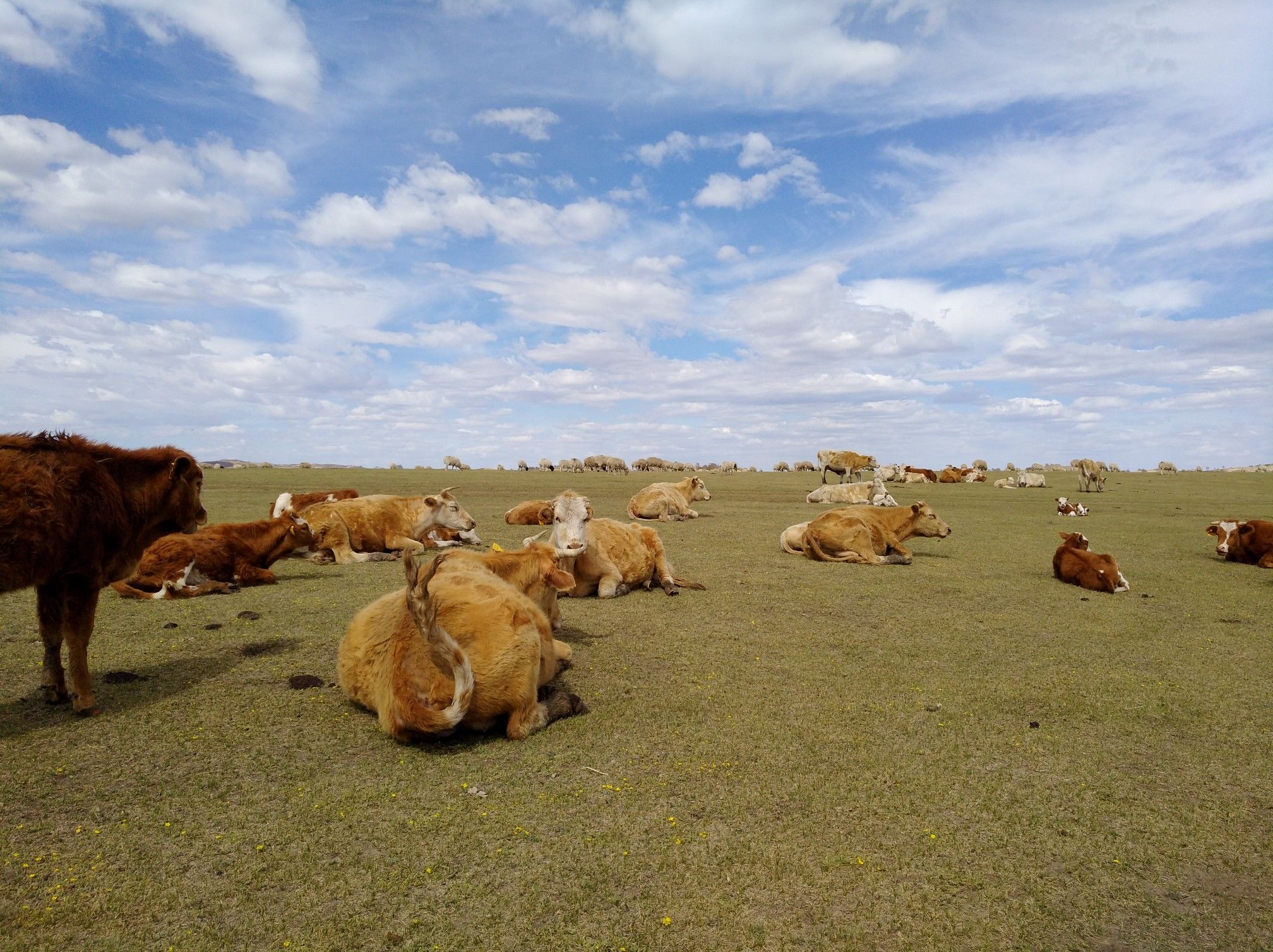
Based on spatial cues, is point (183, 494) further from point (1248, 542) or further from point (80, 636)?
point (1248, 542)

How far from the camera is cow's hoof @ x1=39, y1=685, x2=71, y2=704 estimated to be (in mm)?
5586

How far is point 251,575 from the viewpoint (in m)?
10.6

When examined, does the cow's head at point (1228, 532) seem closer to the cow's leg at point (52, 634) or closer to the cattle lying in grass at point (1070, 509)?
the cattle lying in grass at point (1070, 509)

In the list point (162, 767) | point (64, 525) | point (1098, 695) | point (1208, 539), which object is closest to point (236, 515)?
→ point (64, 525)

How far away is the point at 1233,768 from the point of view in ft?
15.9

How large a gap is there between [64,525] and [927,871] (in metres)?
6.09

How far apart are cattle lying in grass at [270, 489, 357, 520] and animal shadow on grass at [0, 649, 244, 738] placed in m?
7.98

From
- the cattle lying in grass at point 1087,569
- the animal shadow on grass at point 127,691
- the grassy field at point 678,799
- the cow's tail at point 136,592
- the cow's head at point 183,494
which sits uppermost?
the cow's head at point 183,494

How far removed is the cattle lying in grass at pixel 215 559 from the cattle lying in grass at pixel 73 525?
9.24 feet

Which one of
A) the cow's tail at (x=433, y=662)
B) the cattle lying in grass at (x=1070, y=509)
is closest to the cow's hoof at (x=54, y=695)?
the cow's tail at (x=433, y=662)

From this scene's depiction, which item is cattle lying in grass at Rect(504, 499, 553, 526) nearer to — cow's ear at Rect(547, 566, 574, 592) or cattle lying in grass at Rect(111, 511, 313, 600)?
cattle lying in grass at Rect(111, 511, 313, 600)

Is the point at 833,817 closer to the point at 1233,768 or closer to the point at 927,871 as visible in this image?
the point at 927,871

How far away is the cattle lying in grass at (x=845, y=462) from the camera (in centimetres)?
4331

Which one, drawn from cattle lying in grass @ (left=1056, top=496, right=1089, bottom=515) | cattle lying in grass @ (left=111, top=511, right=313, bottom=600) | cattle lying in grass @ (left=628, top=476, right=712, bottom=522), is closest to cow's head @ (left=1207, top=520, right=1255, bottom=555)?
cattle lying in grass @ (left=1056, top=496, right=1089, bottom=515)
